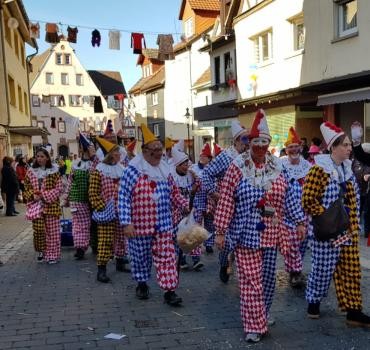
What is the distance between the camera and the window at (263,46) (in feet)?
60.3

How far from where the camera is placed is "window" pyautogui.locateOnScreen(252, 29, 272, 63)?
18391 millimetres

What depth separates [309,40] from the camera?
50.8 feet

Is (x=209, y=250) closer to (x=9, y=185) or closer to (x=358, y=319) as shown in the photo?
(x=358, y=319)

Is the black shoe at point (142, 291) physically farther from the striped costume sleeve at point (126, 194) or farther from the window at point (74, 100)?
the window at point (74, 100)

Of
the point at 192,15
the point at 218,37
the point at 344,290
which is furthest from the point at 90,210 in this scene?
the point at 192,15

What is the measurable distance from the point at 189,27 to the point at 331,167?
1143 inches

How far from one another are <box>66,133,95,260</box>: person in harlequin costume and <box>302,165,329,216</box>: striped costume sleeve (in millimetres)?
4212

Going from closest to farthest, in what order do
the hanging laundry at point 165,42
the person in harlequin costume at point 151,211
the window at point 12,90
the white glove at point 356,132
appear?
the person in harlequin costume at point 151,211 < the white glove at point 356,132 < the hanging laundry at point 165,42 < the window at point 12,90

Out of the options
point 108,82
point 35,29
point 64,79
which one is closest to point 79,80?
point 64,79

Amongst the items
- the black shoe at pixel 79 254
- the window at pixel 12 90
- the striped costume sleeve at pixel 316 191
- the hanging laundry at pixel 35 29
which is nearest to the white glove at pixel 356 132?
the striped costume sleeve at pixel 316 191

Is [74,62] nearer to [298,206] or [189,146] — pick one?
[189,146]

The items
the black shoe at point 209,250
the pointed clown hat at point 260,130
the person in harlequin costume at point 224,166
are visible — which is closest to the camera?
the pointed clown hat at point 260,130

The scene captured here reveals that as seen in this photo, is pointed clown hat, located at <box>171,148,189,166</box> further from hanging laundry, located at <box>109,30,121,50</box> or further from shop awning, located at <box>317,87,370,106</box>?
hanging laundry, located at <box>109,30,121,50</box>

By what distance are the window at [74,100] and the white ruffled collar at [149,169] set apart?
55277 millimetres
